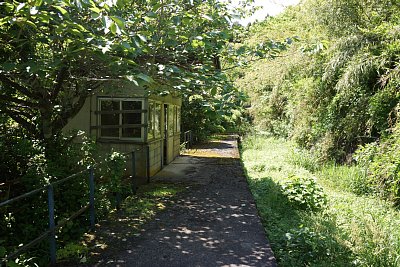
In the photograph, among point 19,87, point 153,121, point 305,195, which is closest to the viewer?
point 19,87

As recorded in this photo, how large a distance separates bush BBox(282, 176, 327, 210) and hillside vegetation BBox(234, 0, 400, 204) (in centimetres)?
150

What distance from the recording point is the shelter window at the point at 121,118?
8617 mm

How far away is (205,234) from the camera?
4828mm

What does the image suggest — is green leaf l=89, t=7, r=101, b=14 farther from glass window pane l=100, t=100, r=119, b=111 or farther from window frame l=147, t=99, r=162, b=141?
glass window pane l=100, t=100, r=119, b=111

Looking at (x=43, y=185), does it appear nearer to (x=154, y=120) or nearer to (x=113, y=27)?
(x=113, y=27)

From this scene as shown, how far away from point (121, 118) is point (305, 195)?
4779mm

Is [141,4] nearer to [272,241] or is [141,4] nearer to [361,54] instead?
[272,241]

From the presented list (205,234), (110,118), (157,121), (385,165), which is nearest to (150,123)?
(157,121)

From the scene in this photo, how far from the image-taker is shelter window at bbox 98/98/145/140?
28.3 ft

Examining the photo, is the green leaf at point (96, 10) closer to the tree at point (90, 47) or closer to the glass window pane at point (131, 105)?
the tree at point (90, 47)

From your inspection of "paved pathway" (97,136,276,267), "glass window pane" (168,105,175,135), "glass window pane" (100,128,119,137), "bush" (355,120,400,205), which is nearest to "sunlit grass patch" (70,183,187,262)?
"paved pathway" (97,136,276,267)

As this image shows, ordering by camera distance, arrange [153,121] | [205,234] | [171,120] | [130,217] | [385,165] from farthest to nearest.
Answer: [171,120] < [153,121] < [385,165] < [130,217] < [205,234]

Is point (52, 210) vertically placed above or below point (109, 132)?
below

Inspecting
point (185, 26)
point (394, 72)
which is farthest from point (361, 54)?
point (185, 26)
